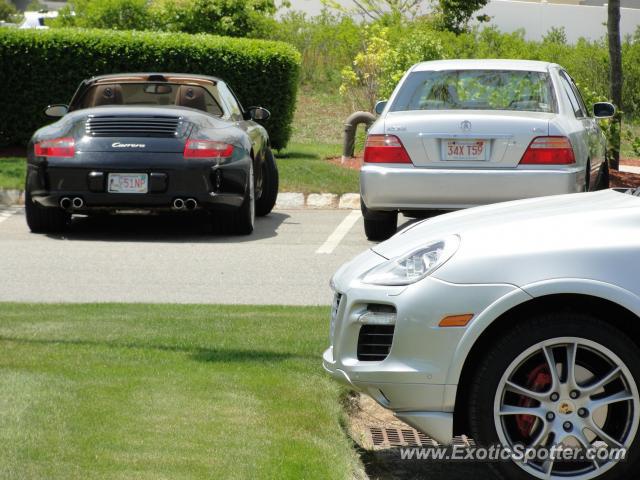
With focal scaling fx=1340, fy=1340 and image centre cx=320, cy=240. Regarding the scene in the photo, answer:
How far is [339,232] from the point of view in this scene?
43.4ft

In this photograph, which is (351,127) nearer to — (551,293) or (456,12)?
(456,12)

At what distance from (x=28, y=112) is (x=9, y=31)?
115 cm

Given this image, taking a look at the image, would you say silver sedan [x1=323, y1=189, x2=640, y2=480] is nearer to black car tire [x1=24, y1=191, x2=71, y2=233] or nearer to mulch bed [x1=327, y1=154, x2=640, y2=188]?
black car tire [x1=24, y1=191, x2=71, y2=233]

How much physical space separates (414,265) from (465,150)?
6015 mm

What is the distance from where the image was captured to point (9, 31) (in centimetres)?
1867

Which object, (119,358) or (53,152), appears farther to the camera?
(53,152)

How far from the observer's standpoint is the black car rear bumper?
11852 millimetres

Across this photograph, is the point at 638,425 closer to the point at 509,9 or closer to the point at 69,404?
the point at 69,404

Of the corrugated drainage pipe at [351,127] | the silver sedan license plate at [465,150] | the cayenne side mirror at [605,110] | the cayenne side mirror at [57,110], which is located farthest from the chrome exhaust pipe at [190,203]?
the corrugated drainage pipe at [351,127]

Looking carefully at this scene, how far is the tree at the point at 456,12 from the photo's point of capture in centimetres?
2917

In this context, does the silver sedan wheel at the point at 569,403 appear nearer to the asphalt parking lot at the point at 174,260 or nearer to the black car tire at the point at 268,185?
the asphalt parking lot at the point at 174,260

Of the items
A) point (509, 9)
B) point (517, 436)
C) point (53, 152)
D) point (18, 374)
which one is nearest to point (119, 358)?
point (18, 374)

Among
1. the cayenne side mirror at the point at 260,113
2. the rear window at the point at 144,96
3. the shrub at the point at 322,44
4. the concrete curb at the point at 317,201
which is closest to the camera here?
the rear window at the point at 144,96

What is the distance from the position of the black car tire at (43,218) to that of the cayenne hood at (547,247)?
782 cm
